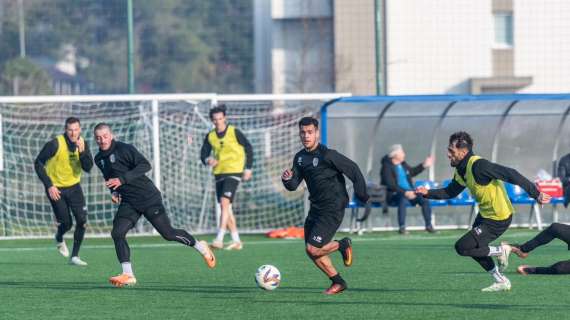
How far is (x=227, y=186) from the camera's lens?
1739 cm

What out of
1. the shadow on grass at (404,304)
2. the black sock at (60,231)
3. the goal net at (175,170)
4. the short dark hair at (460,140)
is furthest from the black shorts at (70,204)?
the short dark hair at (460,140)

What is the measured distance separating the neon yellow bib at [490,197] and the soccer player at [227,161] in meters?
6.28

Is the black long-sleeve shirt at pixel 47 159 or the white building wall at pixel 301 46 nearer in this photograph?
the black long-sleeve shirt at pixel 47 159

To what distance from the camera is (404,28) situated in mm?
40500

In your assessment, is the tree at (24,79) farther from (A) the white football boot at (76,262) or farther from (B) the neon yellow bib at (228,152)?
(A) the white football boot at (76,262)

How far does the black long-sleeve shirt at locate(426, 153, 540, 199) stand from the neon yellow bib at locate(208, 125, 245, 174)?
612 centimetres

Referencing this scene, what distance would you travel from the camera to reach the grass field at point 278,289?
10328mm

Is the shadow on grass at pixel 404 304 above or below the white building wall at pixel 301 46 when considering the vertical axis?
below

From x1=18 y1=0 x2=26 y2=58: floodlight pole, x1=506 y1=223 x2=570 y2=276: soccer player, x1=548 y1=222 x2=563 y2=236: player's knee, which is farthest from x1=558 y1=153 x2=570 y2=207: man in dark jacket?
x1=18 y1=0 x2=26 y2=58: floodlight pole

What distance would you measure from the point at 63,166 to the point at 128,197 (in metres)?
2.77

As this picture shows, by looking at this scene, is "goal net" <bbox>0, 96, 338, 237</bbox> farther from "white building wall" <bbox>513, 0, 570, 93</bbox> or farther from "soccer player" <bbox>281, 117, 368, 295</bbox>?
"white building wall" <bbox>513, 0, 570, 93</bbox>

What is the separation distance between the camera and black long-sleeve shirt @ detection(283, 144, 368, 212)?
11469 mm

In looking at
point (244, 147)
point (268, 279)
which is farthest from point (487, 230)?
point (244, 147)

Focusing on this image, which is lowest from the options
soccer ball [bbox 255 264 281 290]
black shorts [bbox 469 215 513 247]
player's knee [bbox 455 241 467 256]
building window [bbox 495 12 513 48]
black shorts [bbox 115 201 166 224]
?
soccer ball [bbox 255 264 281 290]
